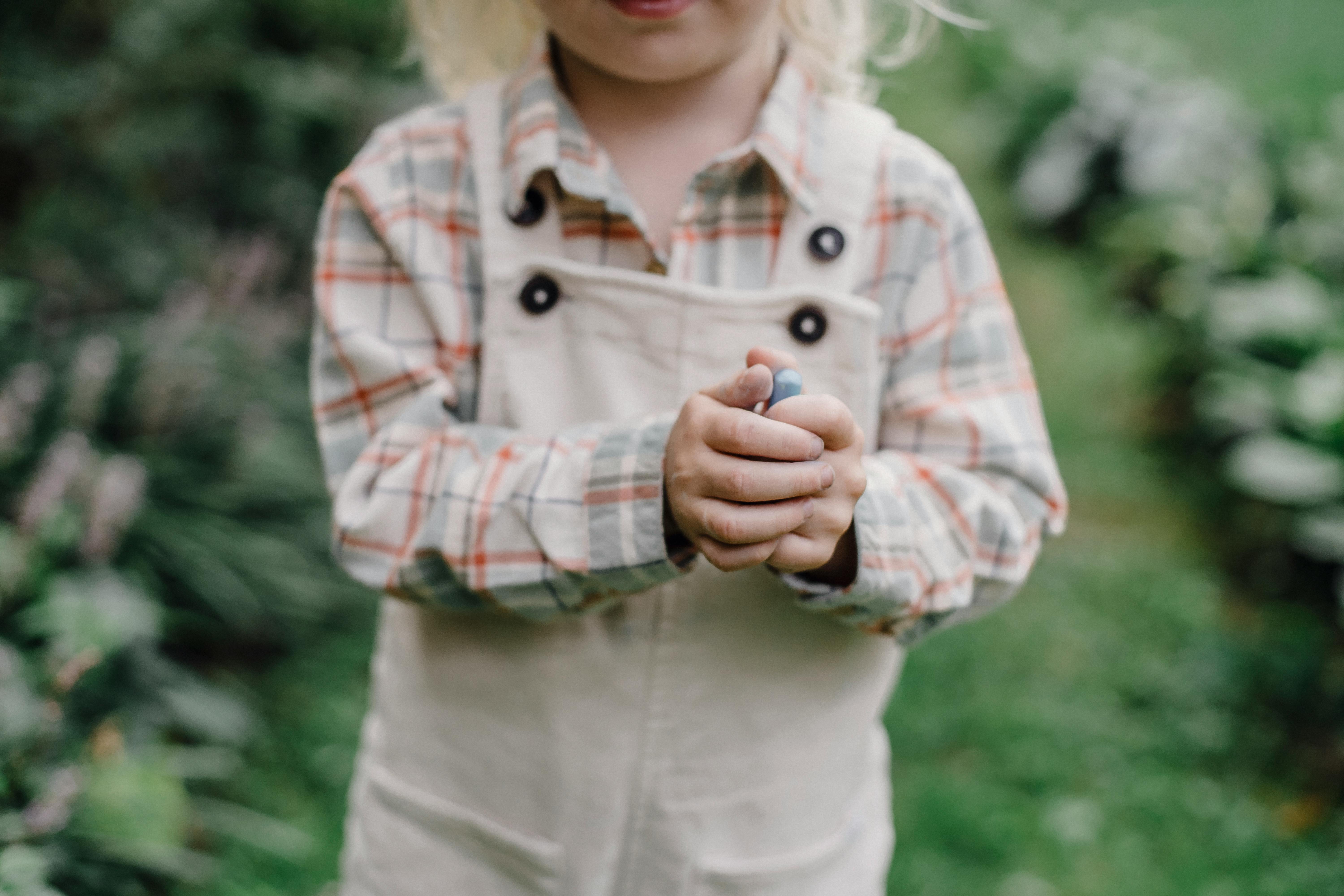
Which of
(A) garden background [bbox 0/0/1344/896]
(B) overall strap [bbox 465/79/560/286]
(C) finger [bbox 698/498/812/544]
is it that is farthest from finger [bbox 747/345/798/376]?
(A) garden background [bbox 0/0/1344/896]

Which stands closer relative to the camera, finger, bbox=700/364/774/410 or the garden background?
finger, bbox=700/364/774/410

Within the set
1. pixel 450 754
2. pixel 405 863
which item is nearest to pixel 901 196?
pixel 450 754

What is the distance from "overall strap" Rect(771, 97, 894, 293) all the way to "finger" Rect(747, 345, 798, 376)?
241mm

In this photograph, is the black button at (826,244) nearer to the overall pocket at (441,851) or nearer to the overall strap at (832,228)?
the overall strap at (832,228)

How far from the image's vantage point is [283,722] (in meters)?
2.90

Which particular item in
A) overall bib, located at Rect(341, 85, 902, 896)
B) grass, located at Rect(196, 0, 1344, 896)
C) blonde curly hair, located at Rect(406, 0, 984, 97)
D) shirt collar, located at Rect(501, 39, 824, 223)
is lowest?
grass, located at Rect(196, 0, 1344, 896)

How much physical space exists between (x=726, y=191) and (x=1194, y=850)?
6.96 feet

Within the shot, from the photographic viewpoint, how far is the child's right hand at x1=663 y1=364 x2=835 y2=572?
99cm

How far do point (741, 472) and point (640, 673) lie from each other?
38cm

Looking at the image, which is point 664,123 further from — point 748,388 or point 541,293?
point 748,388

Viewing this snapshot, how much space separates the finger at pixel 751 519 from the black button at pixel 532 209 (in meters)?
0.42

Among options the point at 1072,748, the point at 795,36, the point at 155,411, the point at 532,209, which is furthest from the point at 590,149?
the point at 1072,748

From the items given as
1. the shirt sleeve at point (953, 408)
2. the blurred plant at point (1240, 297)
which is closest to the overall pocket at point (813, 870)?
the shirt sleeve at point (953, 408)

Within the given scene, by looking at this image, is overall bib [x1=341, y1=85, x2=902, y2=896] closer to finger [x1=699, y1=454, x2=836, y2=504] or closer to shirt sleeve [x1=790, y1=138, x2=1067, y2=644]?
shirt sleeve [x1=790, y1=138, x2=1067, y2=644]
